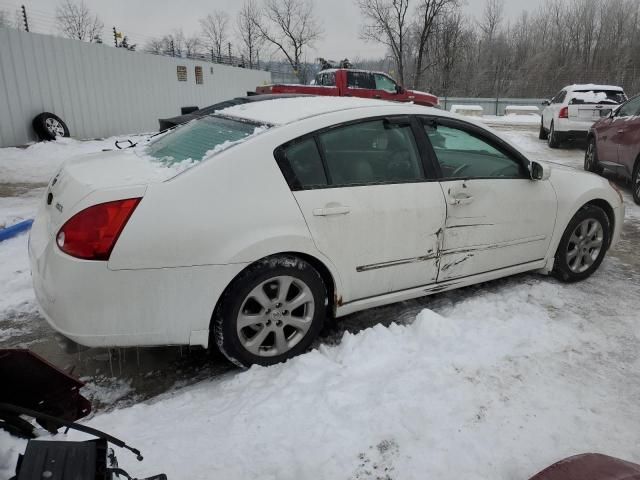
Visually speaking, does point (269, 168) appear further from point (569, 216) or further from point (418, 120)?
point (569, 216)

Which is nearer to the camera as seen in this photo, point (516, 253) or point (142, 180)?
point (142, 180)

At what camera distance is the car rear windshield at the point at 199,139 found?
3006 mm

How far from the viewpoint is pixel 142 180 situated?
2.67 metres

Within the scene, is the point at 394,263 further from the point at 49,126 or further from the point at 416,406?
the point at 49,126

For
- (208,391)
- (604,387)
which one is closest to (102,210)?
(208,391)

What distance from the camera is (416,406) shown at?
2.59 m

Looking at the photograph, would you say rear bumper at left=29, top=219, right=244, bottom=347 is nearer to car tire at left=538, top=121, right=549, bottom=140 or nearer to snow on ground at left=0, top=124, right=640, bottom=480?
snow on ground at left=0, top=124, right=640, bottom=480

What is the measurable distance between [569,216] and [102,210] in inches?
142

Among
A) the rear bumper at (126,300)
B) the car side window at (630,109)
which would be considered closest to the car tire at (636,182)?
the car side window at (630,109)

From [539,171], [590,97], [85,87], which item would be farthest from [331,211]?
[85,87]

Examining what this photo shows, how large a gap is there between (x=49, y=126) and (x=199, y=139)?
1077cm

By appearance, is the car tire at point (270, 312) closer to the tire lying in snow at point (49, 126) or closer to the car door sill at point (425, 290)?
the car door sill at point (425, 290)

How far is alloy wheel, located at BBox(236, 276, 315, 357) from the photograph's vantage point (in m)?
2.86

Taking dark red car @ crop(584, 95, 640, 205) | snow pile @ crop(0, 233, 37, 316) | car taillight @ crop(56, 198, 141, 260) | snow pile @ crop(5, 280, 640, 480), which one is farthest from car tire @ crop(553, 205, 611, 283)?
snow pile @ crop(0, 233, 37, 316)
